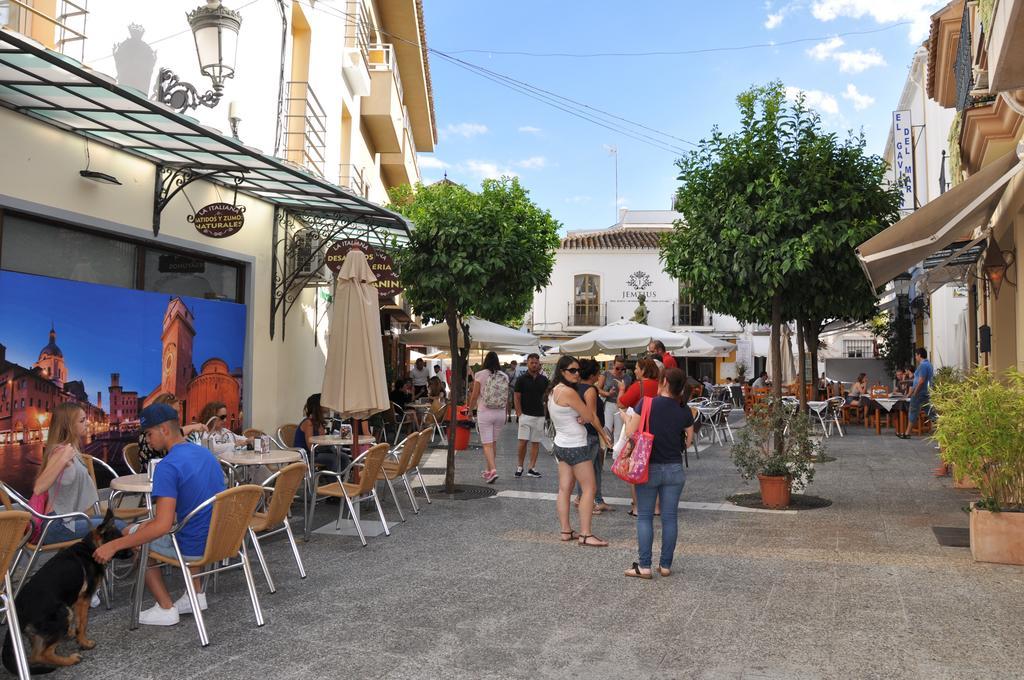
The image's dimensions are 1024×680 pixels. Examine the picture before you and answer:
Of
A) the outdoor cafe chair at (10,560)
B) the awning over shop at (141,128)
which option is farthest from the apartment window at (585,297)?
the outdoor cafe chair at (10,560)

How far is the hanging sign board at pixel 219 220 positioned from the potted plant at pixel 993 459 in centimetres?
694

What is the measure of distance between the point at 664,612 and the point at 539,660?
1.17 m

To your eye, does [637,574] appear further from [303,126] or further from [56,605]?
[303,126]

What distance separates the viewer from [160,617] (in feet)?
16.0

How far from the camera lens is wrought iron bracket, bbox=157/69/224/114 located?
28.5 feet

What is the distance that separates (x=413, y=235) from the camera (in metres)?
10.1

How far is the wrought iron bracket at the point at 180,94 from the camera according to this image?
869 cm

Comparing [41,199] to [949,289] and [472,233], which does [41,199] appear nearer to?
[472,233]

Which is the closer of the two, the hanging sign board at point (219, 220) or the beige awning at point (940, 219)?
the beige awning at point (940, 219)

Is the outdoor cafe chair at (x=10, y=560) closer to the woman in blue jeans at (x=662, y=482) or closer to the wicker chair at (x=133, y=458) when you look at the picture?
the wicker chair at (x=133, y=458)

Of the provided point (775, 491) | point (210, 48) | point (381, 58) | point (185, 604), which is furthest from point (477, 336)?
point (185, 604)

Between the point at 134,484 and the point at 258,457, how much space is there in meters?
1.32

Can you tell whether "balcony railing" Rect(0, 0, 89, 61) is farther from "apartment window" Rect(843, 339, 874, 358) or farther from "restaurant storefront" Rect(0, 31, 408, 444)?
"apartment window" Rect(843, 339, 874, 358)

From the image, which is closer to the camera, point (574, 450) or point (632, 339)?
point (574, 450)
